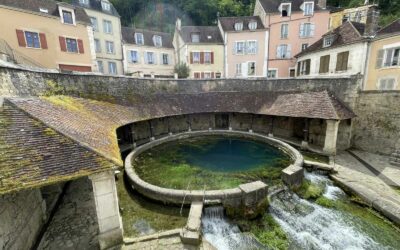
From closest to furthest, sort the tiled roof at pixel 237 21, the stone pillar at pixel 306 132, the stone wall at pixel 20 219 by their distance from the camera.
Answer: the stone wall at pixel 20 219 → the stone pillar at pixel 306 132 → the tiled roof at pixel 237 21

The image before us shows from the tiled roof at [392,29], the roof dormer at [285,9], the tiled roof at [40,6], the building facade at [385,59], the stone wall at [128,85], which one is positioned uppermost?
the roof dormer at [285,9]

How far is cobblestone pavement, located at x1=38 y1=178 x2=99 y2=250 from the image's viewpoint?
18.1ft

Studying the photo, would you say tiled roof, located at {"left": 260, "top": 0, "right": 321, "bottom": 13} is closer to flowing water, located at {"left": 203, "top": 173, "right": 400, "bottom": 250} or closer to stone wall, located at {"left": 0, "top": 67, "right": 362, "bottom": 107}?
stone wall, located at {"left": 0, "top": 67, "right": 362, "bottom": 107}

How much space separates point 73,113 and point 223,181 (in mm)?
6929

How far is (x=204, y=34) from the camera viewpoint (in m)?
23.4

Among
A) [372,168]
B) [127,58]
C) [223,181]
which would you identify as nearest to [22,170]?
[223,181]

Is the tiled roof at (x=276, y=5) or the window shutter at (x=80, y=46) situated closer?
the window shutter at (x=80, y=46)

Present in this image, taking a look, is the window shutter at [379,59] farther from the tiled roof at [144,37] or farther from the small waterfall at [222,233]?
the tiled roof at [144,37]

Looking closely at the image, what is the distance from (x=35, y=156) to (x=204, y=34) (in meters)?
22.4

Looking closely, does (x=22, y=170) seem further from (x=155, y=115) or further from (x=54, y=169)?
(x=155, y=115)

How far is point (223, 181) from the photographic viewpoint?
921 cm

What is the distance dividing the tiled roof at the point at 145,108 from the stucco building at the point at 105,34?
10242 millimetres

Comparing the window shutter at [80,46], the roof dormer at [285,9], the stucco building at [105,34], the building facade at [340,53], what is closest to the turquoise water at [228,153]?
the building facade at [340,53]

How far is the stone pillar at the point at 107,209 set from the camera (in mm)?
5141
